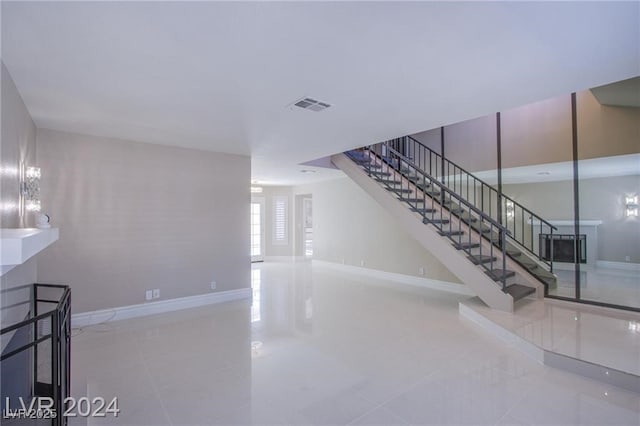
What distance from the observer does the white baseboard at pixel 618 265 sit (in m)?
4.18

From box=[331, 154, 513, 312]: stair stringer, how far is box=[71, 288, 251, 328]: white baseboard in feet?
9.87

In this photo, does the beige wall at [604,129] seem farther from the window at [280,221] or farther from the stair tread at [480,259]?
the window at [280,221]

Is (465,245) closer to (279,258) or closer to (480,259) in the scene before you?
(480,259)

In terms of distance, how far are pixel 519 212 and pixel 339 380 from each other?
4.49m

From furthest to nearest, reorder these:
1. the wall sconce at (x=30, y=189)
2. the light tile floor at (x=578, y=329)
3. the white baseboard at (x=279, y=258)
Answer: the white baseboard at (x=279, y=258) < the wall sconce at (x=30, y=189) < the light tile floor at (x=578, y=329)

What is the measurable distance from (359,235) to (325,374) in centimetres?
531

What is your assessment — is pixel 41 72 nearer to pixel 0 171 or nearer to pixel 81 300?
pixel 0 171

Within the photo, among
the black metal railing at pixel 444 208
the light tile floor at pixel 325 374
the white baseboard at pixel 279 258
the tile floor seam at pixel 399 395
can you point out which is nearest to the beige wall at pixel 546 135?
the black metal railing at pixel 444 208

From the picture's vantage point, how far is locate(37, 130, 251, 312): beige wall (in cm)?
408

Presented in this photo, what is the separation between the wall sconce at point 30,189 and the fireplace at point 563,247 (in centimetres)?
672

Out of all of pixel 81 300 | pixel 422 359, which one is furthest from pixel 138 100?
pixel 422 359

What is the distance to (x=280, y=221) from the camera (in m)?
10.2

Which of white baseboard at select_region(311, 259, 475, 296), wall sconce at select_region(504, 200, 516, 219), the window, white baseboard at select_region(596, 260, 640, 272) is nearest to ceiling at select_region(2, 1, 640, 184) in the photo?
wall sconce at select_region(504, 200, 516, 219)

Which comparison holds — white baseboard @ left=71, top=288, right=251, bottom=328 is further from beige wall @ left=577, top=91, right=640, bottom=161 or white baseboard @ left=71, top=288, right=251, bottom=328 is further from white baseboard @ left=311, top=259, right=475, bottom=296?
beige wall @ left=577, top=91, right=640, bottom=161
